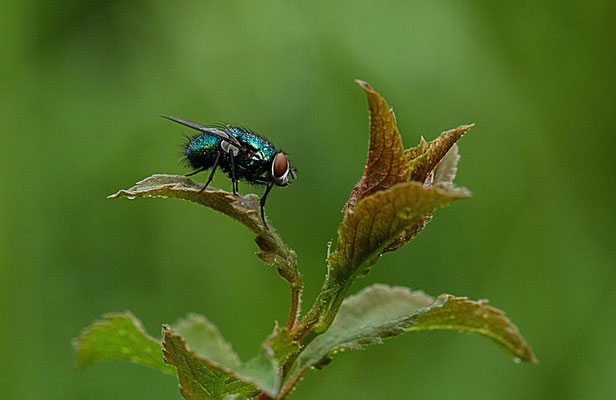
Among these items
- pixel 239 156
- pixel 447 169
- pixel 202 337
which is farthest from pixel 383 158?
pixel 239 156

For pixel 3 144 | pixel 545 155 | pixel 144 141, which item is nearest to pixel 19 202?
pixel 3 144

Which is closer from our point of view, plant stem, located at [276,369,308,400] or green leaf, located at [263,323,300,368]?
green leaf, located at [263,323,300,368]

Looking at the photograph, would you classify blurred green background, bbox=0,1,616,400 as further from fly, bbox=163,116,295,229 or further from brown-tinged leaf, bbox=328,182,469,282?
brown-tinged leaf, bbox=328,182,469,282

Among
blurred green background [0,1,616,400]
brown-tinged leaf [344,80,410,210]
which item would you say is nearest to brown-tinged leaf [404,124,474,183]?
brown-tinged leaf [344,80,410,210]

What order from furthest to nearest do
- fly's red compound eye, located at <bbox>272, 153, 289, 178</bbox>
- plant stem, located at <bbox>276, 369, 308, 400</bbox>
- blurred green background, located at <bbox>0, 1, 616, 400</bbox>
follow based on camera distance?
blurred green background, located at <bbox>0, 1, 616, 400</bbox> < fly's red compound eye, located at <bbox>272, 153, 289, 178</bbox> < plant stem, located at <bbox>276, 369, 308, 400</bbox>

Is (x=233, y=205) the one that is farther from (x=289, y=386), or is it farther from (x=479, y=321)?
(x=479, y=321)

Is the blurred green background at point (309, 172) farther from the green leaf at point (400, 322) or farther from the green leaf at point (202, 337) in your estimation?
the green leaf at point (400, 322)

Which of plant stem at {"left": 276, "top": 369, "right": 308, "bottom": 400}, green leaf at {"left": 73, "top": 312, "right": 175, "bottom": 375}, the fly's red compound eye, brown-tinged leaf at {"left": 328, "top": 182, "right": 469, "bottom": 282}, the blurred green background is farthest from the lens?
the blurred green background
